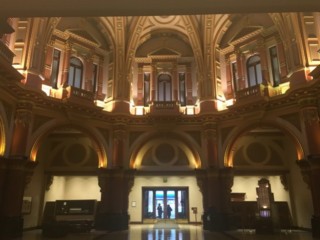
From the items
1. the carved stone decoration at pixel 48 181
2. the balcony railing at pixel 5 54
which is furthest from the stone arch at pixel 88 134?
the balcony railing at pixel 5 54

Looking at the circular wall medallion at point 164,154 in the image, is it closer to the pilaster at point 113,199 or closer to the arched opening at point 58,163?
the pilaster at point 113,199

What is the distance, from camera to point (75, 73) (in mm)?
18781

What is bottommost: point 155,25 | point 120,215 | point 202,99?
point 120,215

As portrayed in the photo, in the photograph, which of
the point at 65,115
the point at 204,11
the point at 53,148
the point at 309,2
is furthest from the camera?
the point at 53,148

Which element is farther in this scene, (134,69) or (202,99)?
(134,69)

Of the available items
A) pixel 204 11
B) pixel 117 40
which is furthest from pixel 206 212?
pixel 204 11

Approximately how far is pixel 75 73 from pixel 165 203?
1077 cm

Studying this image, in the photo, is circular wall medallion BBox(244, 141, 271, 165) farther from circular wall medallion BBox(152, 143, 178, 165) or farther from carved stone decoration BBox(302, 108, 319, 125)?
carved stone decoration BBox(302, 108, 319, 125)

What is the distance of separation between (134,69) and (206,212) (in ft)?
34.9

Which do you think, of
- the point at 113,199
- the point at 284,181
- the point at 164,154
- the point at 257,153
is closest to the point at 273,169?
the point at 284,181

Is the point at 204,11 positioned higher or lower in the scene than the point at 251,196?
higher

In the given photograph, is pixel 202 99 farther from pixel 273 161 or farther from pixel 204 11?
pixel 204 11

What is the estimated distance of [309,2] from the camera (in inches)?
169

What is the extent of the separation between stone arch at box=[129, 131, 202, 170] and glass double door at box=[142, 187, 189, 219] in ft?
10.7
